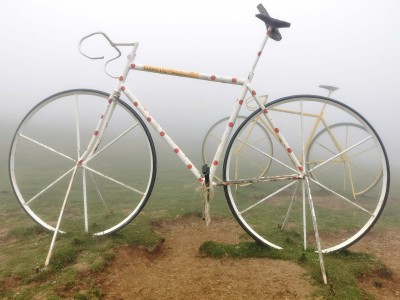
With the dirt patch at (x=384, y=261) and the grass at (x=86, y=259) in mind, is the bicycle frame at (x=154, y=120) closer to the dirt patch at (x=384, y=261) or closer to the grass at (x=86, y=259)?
the grass at (x=86, y=259)

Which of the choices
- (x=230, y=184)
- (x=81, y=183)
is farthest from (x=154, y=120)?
(x=81, y=183)

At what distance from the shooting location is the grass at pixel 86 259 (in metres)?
3.05

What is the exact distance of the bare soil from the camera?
3.04 meters

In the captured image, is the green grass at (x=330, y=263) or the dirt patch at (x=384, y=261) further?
the dirt patch at (x=384, y=261)

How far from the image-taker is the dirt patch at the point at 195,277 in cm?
303

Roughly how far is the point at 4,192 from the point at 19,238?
283 cm

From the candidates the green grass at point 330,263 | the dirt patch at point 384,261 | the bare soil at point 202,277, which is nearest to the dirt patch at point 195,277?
the bare soil at point 202,277

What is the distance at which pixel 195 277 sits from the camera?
10.9 feet

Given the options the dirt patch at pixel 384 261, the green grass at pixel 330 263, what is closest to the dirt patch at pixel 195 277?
the green grass at pixel 330 263

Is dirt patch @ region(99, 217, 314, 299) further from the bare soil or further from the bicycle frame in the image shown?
the bicycle frame

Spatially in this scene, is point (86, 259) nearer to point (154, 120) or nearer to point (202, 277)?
point (202, 277)

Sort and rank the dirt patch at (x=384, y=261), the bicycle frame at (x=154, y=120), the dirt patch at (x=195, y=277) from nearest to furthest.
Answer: the dirt patch at (x=195, y=277), the dirt patch at (x=384, y=261), the bicycle frame at (x=154, y=120)

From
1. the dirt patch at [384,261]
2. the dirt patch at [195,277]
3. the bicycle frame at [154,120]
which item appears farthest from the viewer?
the bicycle frame at [154,120]

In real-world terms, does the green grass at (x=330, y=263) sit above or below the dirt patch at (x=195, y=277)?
above
